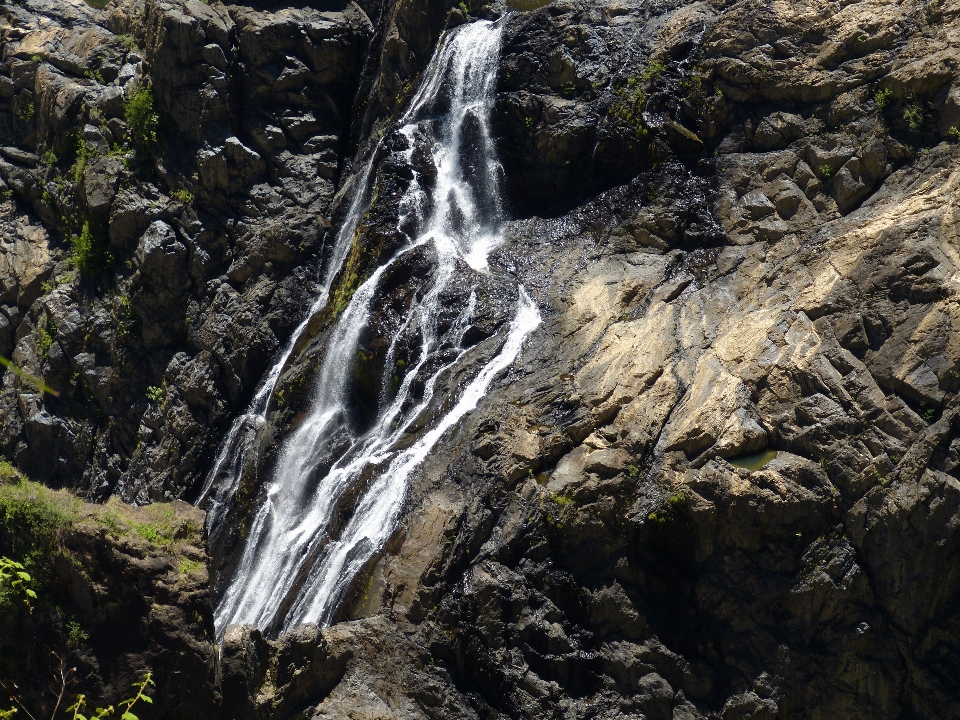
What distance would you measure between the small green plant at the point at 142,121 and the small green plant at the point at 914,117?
14.4 m

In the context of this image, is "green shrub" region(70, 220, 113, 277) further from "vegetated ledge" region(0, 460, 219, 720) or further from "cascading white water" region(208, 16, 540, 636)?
"vegetated ledge" region(0, 460, 219, 720)

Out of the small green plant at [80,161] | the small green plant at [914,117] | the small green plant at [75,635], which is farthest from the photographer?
the small green plant at [80,161]

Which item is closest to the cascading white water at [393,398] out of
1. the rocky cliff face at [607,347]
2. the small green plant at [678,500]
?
the rocky cliff face at [607,347]

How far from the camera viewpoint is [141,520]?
29.0 ft

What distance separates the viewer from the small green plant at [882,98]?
12.5 meters

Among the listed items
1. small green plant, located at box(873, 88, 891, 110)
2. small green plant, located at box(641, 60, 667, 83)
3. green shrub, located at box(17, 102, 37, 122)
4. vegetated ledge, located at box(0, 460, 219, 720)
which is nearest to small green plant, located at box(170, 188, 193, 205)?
green shrub, located at box(17, 102, 37, 122)

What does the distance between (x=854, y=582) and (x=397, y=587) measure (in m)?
5.42

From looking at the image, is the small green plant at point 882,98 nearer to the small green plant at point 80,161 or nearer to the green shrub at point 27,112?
the small green plant at point 80,161

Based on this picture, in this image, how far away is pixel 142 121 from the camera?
61.6 feet

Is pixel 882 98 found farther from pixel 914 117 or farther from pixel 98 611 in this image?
pixel 98 611

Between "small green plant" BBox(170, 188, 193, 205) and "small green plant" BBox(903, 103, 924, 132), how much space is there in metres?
13.4

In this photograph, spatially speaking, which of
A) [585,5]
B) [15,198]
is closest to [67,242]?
[15,198]

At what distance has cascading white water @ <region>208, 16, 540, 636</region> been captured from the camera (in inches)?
475

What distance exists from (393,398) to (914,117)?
8602 mm
